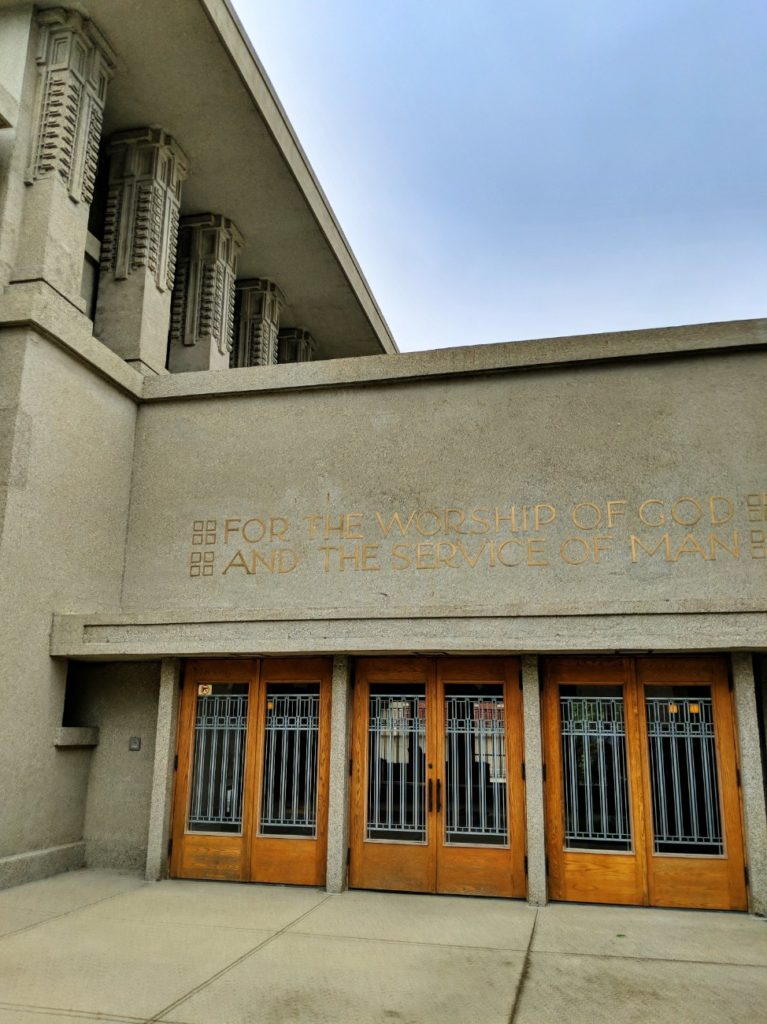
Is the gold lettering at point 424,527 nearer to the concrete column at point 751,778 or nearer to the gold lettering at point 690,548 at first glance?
the gold lettering at point 690,548

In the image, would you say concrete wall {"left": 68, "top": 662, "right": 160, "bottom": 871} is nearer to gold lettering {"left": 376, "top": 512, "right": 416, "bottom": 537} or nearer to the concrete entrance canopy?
gold lettering {"left": 376, "top": 512, "right": 416, "bottom": 537}

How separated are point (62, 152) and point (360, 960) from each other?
347 inches

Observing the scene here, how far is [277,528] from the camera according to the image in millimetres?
9500

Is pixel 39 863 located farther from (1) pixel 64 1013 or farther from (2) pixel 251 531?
(2) pixel 251 531

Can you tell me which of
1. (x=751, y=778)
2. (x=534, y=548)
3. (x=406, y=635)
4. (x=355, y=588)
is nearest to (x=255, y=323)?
(x=355, y=588)

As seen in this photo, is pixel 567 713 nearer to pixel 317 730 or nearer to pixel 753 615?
pixel 753 615

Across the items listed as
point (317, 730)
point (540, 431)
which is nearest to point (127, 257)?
point (540, 431)

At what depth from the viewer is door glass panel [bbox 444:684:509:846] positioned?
26.4ft

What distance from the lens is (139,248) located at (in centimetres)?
1098

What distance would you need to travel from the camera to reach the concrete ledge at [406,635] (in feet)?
24.7

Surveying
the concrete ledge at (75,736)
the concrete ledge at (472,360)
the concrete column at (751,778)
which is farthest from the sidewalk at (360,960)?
the concrete ledge at (472,360)

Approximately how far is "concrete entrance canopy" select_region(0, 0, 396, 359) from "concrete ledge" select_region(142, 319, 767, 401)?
145 inches

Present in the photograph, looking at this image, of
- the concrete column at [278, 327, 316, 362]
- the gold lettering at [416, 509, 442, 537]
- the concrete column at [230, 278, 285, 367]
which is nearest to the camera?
the gold lettering at [416, 509, 442, 537]

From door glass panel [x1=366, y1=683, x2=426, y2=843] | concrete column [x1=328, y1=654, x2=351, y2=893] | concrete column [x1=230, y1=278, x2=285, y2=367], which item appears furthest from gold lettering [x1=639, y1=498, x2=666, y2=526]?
concrete column [x1=230, y1=278, x2=285, y2=367]
